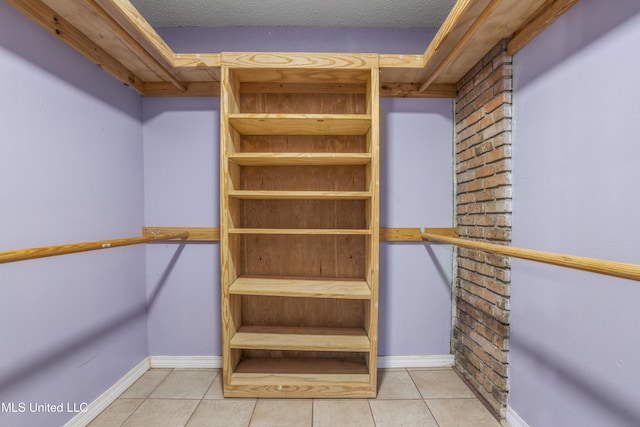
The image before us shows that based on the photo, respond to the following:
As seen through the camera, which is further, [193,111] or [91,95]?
[193,111]

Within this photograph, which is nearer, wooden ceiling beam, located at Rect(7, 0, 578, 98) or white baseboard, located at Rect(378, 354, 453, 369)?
wooden ceiling beam, located at Rect(7, 0, 578, 98)

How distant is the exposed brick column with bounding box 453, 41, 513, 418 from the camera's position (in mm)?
1506

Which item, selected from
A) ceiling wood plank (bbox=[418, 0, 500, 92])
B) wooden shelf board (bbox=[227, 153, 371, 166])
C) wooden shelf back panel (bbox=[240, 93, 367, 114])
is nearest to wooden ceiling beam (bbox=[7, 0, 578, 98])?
ceiling wood plank (bbox=[418, 0, 500, 92])

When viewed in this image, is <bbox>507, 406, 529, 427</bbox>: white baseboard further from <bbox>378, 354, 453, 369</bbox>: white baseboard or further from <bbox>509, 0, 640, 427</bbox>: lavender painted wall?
<bbox>378, 354, 453, 369</bbox>: white baseboard

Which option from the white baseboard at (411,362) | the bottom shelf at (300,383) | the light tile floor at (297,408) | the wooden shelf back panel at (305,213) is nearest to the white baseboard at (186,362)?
the light tile floor at (297,408)

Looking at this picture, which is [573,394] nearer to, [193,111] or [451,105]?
[451,105]

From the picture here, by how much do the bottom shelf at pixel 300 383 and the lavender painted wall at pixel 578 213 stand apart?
777 mm

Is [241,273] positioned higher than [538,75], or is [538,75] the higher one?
[538,75]

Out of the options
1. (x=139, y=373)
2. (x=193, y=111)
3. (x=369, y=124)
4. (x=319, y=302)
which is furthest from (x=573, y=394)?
(x=193, y=111)

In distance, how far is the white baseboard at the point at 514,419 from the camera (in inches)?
55.6

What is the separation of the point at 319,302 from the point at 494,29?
71.1 inches

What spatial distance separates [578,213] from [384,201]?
106 cm

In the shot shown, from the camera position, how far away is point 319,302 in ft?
6.57

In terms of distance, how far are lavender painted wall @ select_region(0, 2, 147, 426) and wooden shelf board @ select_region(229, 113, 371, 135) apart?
0.75 meters
